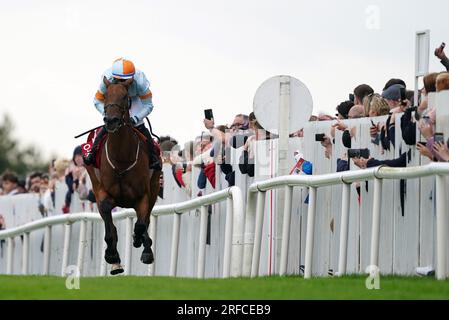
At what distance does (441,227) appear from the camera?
469 inches

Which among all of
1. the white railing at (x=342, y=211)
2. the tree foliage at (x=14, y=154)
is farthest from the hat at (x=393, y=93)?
the tree foliage at (x=14, y=154)

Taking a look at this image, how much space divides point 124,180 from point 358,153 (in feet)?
10.2

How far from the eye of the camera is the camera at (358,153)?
13742mm

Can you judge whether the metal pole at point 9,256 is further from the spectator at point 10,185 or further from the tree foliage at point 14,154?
the tree foliage at point 14,154

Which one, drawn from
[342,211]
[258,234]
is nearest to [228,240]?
[258,234]

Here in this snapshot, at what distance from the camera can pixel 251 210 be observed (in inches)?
609

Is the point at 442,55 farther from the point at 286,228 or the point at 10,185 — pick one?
the point at 10,185

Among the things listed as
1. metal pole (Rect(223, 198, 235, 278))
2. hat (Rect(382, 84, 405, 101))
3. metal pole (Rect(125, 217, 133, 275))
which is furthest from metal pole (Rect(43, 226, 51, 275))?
hat (Rect(382, 84, 405, 101))

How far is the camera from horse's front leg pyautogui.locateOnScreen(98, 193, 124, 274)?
15.4 meters

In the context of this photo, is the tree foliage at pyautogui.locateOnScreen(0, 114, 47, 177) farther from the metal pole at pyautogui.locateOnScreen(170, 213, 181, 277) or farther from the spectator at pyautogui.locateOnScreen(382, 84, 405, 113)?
the spectator at pyautogui.locateOnScreen(382, 84, 405, 113)

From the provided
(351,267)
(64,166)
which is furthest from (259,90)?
(64,166)
